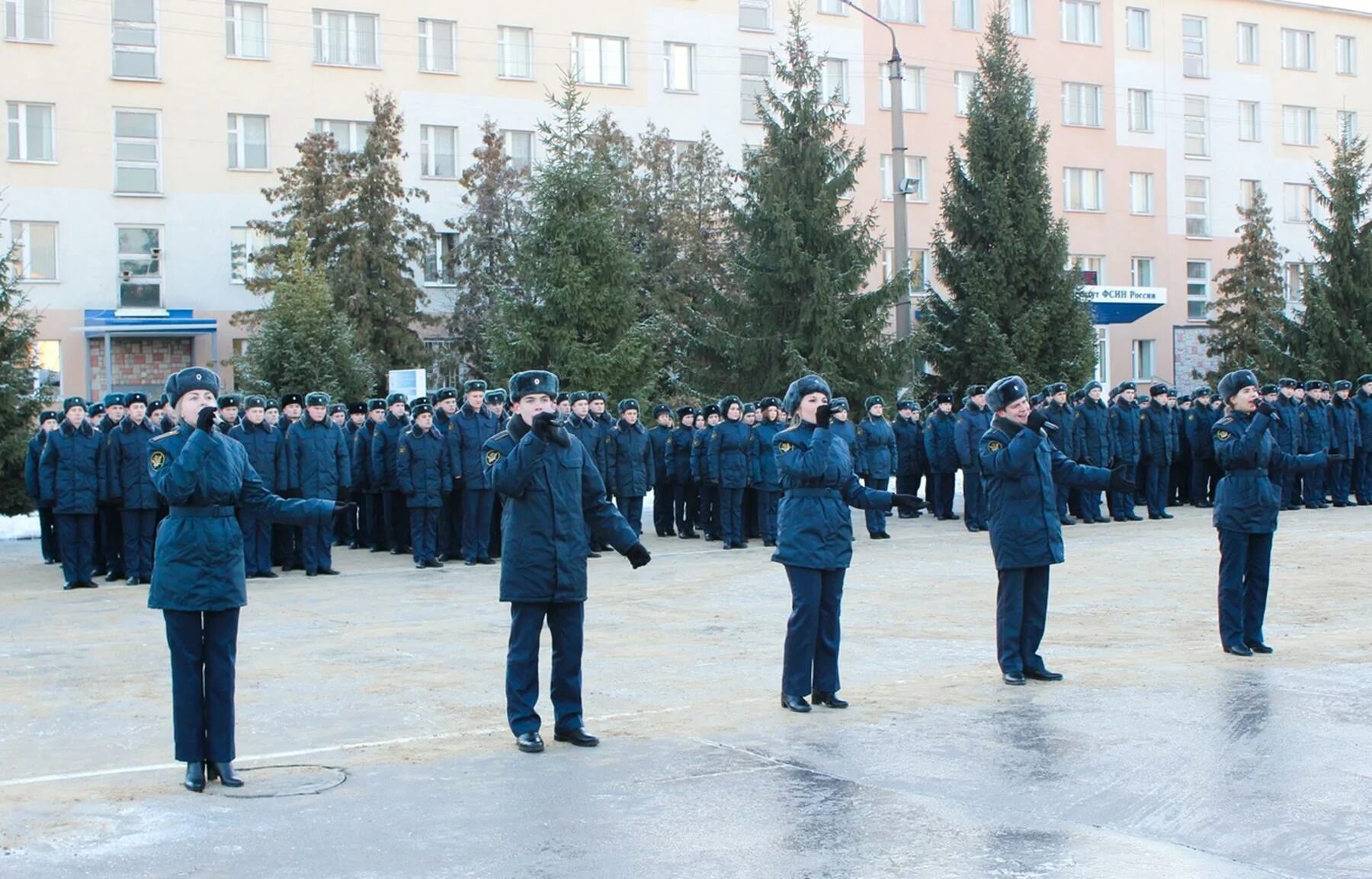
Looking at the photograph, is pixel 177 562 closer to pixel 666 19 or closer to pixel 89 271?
pixel 89 271

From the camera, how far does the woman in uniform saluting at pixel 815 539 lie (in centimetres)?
942

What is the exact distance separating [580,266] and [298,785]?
23533mm

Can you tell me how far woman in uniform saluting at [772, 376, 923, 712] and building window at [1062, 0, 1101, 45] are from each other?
162 ft

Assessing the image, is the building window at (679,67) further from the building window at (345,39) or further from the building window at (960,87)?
the building window at (960,87)

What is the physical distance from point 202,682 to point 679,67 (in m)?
42.7

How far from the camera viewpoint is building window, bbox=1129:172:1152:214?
56438 mm

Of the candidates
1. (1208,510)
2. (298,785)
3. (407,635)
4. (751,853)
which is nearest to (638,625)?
(407,635)

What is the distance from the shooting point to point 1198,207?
58.0m

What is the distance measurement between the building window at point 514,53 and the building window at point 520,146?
163 centimetres

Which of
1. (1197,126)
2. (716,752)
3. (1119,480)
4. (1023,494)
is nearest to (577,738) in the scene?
(716,752)

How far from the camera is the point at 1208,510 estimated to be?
2711 cm

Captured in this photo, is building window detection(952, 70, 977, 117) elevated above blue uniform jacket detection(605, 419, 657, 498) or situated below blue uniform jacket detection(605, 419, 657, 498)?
above

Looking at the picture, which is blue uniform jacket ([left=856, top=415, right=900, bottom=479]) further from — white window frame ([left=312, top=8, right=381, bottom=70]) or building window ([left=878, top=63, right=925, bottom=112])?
building window ([left=878, top=63, right=925, bottom=112])

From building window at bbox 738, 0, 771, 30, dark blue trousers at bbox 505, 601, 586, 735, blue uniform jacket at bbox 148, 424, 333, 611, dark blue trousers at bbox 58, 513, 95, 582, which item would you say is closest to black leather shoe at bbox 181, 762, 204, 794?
blue uniform jacket at bbox 148, 424, 333, 611
